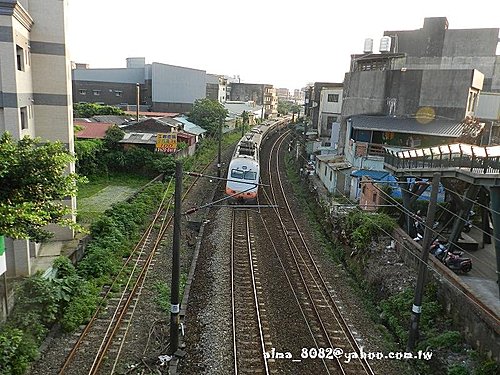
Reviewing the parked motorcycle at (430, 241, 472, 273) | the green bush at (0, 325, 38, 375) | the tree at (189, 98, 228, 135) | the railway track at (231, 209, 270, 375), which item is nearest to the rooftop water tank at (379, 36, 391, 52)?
the tree at (189, 98, 228, 135)

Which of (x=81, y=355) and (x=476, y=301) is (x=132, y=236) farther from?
(x=476, y=301)

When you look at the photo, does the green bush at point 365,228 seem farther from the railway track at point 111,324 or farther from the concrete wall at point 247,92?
the concrete wall at point 247,92

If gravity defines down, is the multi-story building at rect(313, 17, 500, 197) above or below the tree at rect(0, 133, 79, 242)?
above

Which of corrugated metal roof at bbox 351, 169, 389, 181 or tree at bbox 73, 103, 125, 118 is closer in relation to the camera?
corrugated metal roof at bbox 351, 169, 389, 181

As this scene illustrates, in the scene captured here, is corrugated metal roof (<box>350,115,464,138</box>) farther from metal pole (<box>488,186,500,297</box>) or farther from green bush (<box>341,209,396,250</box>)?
metal pole (<box>488,186,500,297</box>)

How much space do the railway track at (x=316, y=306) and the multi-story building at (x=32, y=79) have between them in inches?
383

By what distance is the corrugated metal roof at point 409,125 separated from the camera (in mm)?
24016

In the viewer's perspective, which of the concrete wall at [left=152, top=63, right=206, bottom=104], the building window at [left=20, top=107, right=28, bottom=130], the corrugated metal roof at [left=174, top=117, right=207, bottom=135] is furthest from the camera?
the concrete wall at [left=152, top=63, right=206, bottom=104]

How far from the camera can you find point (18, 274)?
1438 cm

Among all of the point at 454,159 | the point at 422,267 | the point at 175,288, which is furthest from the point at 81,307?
the point at 454,159

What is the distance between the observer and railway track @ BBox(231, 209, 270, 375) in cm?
1065

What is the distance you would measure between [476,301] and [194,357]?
24.6ft

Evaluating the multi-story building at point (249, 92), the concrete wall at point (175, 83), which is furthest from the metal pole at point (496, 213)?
the multi-story building at point (249, 92)

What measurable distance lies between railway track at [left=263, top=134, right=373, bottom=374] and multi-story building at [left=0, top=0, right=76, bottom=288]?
383 inches
